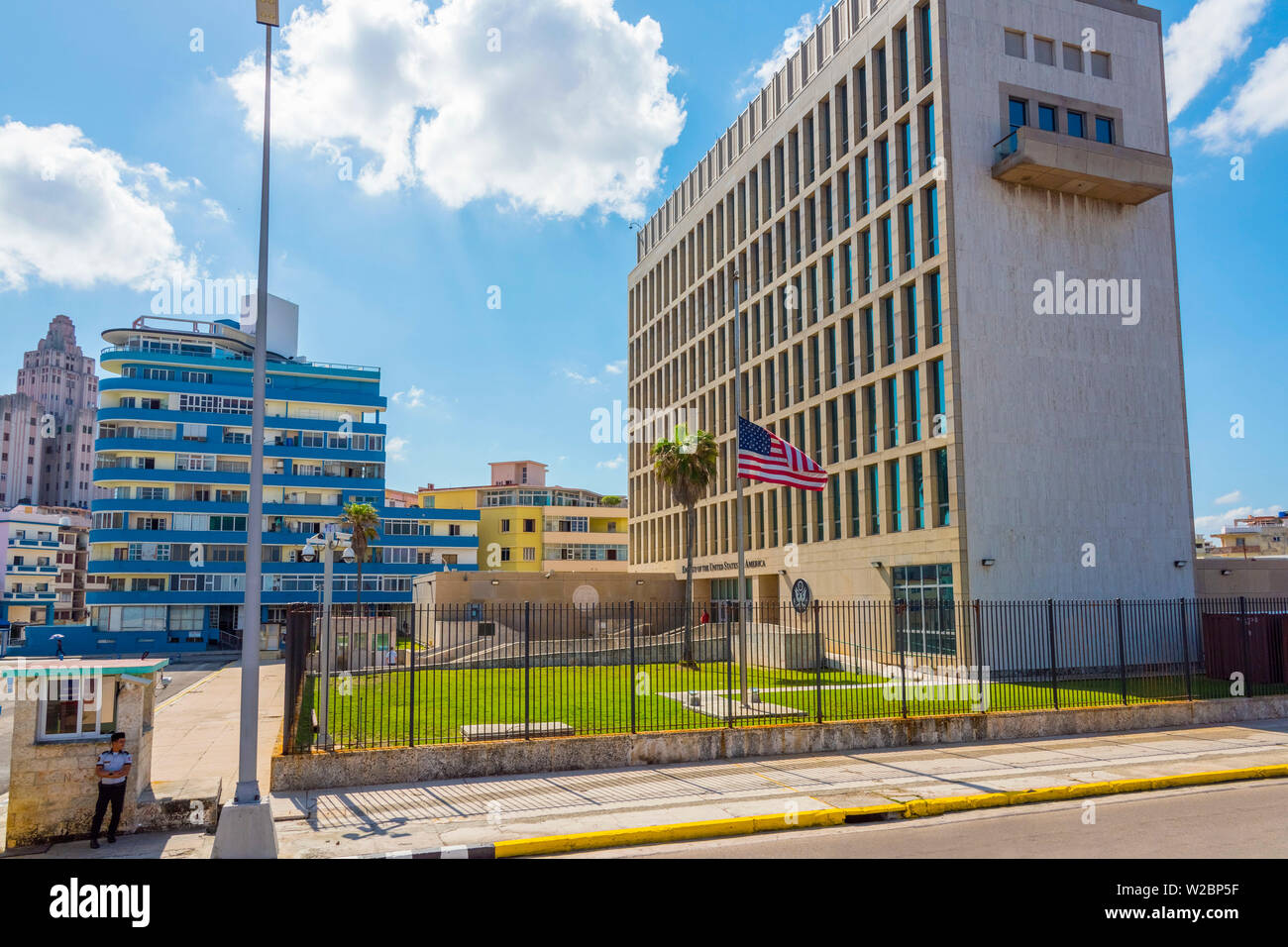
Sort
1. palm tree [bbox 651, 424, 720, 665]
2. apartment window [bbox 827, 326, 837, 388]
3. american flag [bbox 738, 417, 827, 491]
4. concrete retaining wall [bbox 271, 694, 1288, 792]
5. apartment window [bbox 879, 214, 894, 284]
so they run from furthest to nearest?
palm tree [bbox 651, 424, 720, 665] < apartment window [bbox 827, 326, 837, 388] < apartment window [bbox 879, 214, 894, 284] < american flag [bbox 738, 417, 827, 491] < concrete retaining wall [bbox 271, 694, 1288, 792]

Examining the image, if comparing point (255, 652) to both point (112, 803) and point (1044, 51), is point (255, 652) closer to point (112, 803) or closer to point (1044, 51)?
point (112, 803)

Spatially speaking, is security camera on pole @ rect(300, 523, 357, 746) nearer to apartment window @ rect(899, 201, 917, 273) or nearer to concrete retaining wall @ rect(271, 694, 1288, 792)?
concrete retaining wall @ rect(271, 694, 1288, 792)

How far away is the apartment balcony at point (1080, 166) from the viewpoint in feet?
115

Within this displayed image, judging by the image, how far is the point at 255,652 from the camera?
1060 cm

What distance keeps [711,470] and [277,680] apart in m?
22.1

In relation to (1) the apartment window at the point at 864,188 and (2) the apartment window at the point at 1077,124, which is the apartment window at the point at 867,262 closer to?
(1) the apartment window at the point at 864,188

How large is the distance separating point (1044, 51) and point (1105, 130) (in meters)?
4.21

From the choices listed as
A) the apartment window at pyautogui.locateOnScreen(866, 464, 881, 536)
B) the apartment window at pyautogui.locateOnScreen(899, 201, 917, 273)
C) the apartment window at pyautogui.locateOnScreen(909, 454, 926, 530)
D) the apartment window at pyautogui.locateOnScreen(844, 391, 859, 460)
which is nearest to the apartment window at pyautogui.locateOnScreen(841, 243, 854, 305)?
the apartment window at pyautogui.locateOnScreen(899, 201, 917, 273)

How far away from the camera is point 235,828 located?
9984mm

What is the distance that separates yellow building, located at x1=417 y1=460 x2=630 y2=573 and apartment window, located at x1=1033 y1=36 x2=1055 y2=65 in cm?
6203

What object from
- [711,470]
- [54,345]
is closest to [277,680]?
[711,470]

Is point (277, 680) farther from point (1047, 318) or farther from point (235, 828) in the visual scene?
point (1047, 318)

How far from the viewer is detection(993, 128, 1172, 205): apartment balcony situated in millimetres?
34906

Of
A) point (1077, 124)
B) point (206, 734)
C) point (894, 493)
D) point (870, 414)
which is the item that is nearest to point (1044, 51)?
point (1077, 124)
